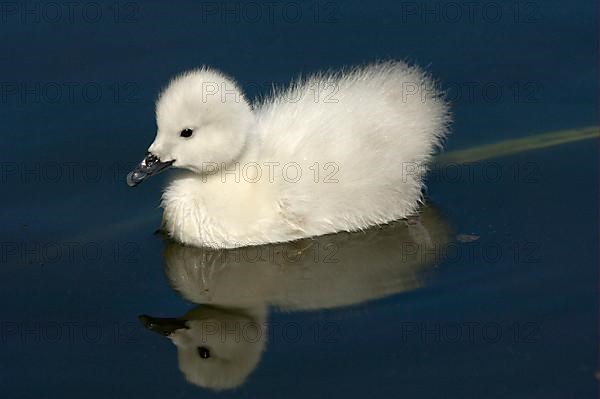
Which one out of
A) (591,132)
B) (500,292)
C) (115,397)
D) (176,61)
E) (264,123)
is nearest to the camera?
(115,397)

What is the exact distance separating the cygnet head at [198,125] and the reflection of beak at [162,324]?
76 centimetres

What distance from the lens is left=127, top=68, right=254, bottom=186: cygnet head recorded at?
632 cm

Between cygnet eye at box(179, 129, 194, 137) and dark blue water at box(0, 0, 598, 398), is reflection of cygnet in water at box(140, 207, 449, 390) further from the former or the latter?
cygnet eye at box(179, 129, 194, 137)

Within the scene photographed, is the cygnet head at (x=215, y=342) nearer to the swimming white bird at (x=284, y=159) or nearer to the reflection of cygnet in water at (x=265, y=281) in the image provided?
the reflection of cygnet in water at (x=265, y=281)

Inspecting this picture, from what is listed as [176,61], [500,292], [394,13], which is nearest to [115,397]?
[500,292]

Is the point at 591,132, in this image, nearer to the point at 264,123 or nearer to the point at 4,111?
the point at 264,123

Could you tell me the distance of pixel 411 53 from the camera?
786cm

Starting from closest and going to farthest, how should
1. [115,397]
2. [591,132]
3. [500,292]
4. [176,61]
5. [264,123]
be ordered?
[115,397] < [500,292] < [264,123] < [591,132] < [176,61]

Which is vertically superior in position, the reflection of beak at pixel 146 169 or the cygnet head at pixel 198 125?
the cygnet head at pixel 198 125

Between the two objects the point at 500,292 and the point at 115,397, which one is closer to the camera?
the point at 115,397

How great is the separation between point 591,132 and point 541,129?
270 mm

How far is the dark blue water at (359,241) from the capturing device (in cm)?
566

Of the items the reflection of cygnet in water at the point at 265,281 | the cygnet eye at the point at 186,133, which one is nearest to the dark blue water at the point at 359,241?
the reflection of cygnet in water at the point at 265,281

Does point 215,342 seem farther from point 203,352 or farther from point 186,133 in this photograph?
point 186,133
